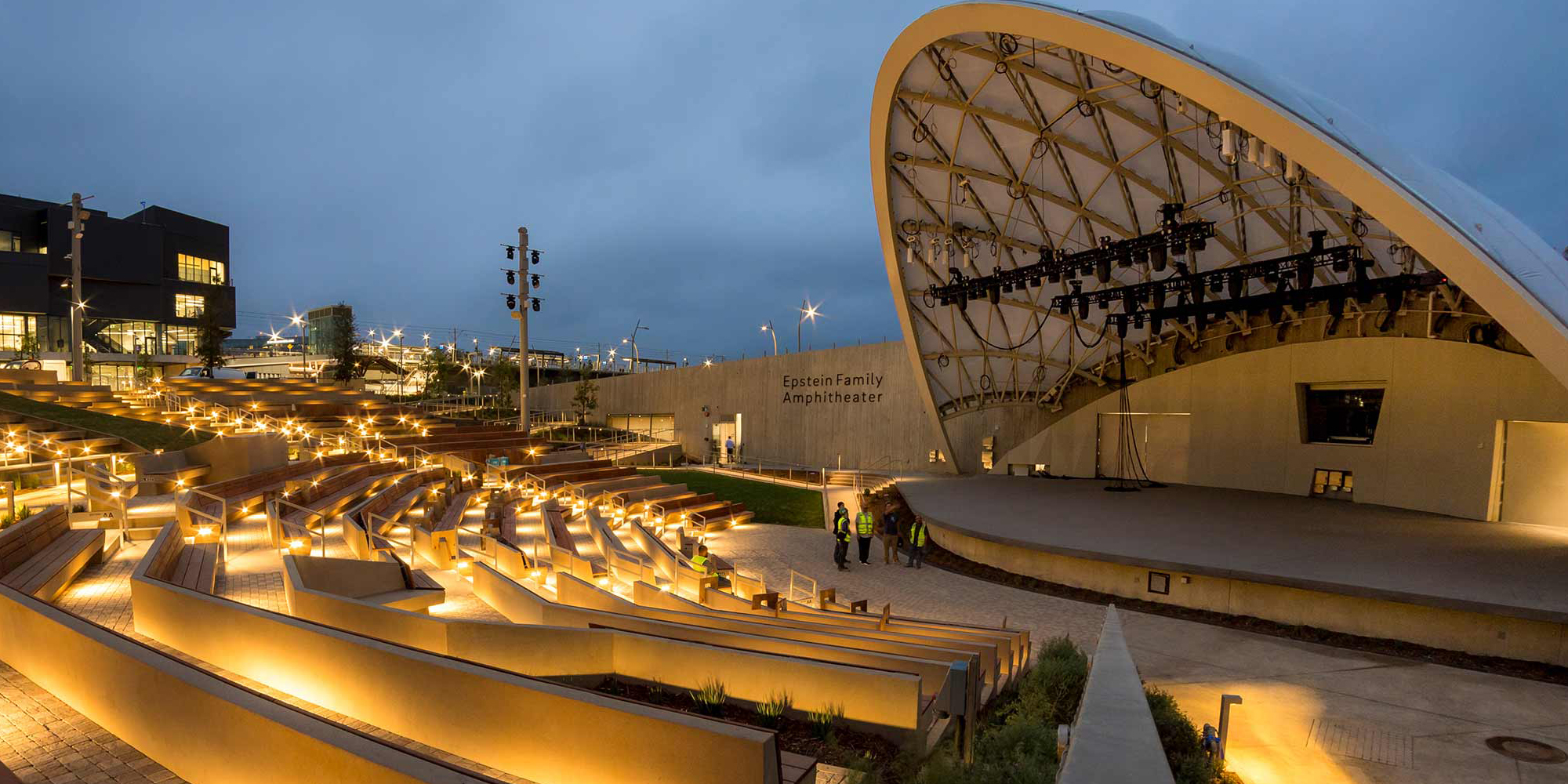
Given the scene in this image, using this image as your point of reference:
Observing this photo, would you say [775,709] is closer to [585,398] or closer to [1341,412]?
[1341,412]

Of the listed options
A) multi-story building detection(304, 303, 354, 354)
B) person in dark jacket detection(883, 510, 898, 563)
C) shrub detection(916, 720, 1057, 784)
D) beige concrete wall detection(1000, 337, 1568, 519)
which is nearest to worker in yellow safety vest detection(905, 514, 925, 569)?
person in dark jacket detection(883, 510, 898, 563)

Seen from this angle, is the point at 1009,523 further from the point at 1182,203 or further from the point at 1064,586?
the point at 1182,203

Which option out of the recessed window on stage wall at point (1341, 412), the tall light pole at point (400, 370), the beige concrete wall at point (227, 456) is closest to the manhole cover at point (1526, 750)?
the recessed window on stage wall at point (1341, 412)

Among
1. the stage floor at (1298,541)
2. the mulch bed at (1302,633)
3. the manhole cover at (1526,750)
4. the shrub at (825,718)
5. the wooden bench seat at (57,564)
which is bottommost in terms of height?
the mulch bed at (1302,633)

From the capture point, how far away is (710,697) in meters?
5.53

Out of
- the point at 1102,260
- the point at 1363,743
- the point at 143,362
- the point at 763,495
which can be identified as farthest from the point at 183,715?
the point at 143,362

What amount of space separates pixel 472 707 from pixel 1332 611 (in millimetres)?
12724

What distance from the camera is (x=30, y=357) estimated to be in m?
44.2

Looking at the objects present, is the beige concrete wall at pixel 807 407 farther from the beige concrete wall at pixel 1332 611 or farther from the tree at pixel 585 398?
the beige concrete wall at pixel 1332 611

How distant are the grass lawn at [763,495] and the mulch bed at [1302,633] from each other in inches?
342

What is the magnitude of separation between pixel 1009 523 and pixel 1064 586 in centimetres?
279

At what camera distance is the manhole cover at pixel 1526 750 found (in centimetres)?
693

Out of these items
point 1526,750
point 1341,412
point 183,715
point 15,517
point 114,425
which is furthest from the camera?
point 1341,412

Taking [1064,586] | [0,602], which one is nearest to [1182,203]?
[1064,586]
